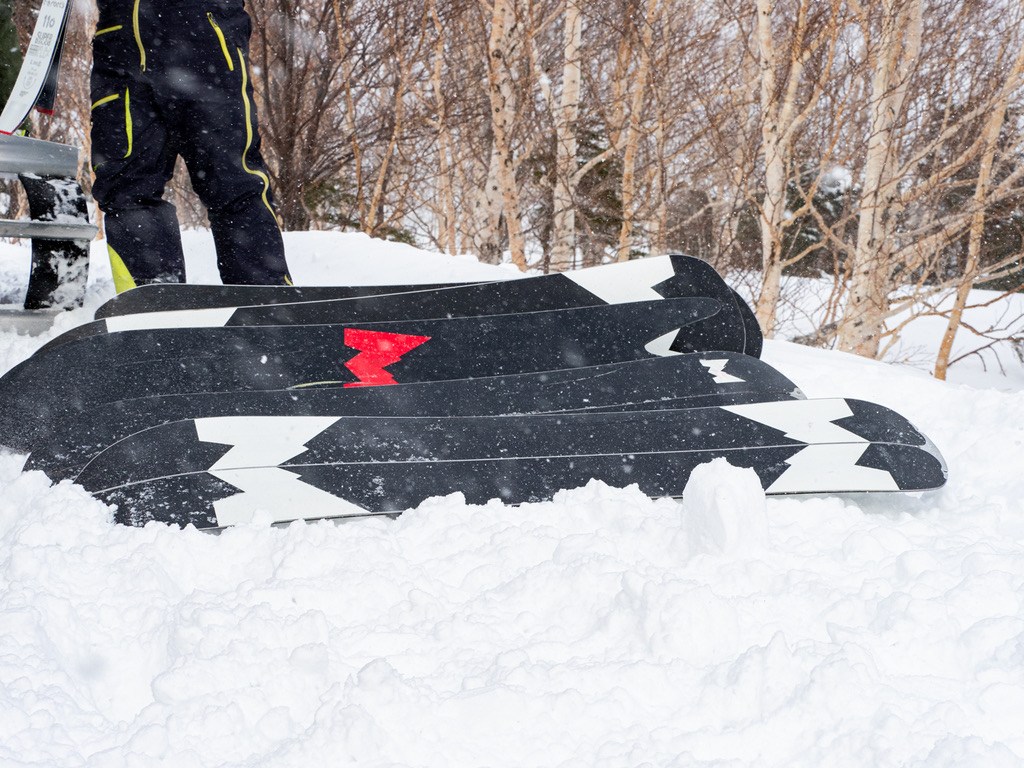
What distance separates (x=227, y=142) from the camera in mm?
2230

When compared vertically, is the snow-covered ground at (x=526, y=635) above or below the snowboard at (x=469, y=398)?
below

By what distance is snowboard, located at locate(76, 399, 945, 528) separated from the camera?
1.29 meters

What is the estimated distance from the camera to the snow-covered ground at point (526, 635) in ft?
2.64

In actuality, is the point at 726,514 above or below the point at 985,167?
below

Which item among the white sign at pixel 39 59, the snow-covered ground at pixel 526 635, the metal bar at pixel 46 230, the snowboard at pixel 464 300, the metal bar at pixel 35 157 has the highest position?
the white sign at pixel 39 59

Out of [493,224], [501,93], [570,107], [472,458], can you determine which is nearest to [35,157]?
[472,458]

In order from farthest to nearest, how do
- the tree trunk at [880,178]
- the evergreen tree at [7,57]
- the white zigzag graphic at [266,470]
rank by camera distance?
the tree trunk at [880,178]
the evergreen tree at [7,57]
the white zigzag graphic at [266,470]

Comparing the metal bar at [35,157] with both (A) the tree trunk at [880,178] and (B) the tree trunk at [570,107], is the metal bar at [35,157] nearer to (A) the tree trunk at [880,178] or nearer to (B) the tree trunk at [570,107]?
(B) the tree trunk at [570,107]

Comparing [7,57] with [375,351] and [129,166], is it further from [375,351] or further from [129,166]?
[375,351]

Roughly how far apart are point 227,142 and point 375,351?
2.64 feet

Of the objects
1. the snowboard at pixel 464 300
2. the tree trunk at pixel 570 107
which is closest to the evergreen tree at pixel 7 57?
the snowboard at pixel 464 300

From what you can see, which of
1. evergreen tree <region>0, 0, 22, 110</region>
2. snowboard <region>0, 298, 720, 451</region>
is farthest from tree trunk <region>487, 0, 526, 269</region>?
snowboard <region>0, 298, 720, 451</region>

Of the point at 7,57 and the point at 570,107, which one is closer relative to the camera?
the point at 7,57

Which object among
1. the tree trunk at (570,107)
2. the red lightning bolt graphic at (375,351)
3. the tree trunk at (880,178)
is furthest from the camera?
the tree trunk at (570,107)
